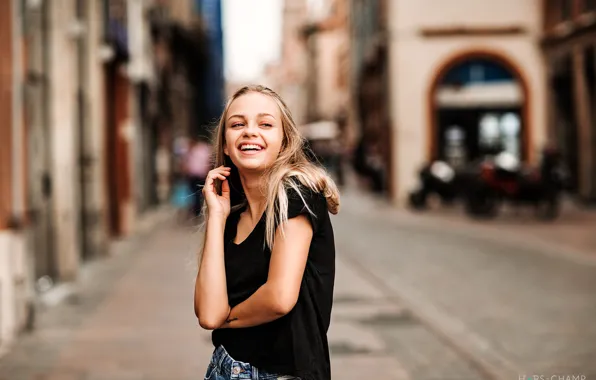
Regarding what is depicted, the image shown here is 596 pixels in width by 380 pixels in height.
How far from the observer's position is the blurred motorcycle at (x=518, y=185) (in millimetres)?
20984

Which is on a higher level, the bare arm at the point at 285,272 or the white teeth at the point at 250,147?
the white teeth at the point at 250,147

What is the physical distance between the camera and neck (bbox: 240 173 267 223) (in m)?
2.81

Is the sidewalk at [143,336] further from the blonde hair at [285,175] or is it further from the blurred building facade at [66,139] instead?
the blonde hair at [285,175]

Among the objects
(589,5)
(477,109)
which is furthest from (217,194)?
(477,109)

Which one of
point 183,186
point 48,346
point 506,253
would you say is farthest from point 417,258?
point 183,186

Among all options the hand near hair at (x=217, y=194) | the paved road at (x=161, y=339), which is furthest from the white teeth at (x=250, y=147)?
the paved road at (x=161, y=339)

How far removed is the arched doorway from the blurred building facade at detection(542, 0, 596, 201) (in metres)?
1.18

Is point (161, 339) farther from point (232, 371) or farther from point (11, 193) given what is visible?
point (232, 371)

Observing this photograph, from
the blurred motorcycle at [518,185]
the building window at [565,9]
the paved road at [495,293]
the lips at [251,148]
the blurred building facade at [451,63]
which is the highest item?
the building window at [565,9]

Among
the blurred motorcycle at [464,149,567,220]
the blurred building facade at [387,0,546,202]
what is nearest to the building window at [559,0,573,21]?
the blurred building facade at [387,0,546,202]

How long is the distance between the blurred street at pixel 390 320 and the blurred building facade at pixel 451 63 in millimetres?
13490

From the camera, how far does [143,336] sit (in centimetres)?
823

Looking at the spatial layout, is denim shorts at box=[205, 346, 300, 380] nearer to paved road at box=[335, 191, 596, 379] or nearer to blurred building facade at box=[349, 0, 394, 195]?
paved road at box=[335, 191, 596, 379]

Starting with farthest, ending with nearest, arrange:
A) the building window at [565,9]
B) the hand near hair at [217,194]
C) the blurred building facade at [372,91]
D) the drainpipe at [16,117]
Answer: the blurred building facade at [372,91], the building window at [565,9], the drainpipe at [16,117], the hand near hair at [217,194]
